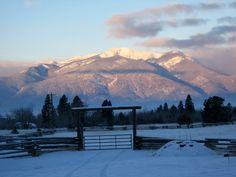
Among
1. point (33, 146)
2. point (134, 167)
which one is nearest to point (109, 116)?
point (33, 146)

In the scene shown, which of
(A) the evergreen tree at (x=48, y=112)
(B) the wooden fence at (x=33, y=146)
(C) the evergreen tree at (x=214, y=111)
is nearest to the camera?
(B) the wooden fence at (x=33, y=146)

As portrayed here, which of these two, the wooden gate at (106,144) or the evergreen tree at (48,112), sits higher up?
the evergreen tree at (48,112)

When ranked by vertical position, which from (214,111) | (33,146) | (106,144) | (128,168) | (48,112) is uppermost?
(48,112)

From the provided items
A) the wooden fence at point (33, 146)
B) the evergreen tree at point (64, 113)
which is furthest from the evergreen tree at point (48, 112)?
the wooden fence at point (33, 146)

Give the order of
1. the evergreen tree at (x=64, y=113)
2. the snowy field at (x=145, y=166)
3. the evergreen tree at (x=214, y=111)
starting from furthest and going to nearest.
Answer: the evergreen tree at (x=64, y=113) < the evergreen tree at (x=214, y=111) < the snowy field at (x=145, y=166)

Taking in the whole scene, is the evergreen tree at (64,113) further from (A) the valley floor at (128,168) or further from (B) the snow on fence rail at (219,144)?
(A) the valley floor at (128,168)

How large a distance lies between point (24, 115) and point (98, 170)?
351ft

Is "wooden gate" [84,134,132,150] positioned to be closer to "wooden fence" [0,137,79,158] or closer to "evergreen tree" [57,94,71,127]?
"wooden fence" [0,137,79,158]

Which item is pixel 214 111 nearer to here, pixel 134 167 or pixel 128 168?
pixel 134 167

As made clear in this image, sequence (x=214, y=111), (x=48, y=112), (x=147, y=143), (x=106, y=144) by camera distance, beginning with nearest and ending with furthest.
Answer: (x=147, y=143), (x=106, y=144), (x=214, y=111), (x=48, y=112)

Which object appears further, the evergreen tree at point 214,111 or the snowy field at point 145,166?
the evergreen tree at point 214,111

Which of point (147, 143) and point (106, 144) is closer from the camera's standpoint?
point (147, 143)

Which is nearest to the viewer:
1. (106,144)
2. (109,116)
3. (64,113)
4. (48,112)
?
(106,144)

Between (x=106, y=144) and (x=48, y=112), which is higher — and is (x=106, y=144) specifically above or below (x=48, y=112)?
below
